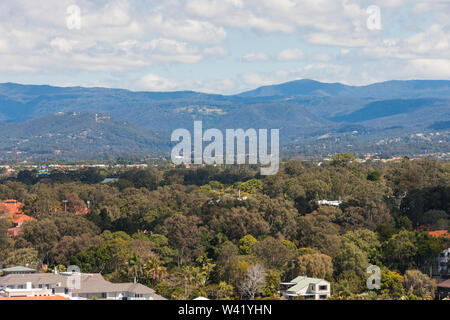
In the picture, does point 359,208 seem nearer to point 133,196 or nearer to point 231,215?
point 231,215

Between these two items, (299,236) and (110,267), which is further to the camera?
(299,236)

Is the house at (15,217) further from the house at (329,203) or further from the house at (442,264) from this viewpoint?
the house at (442,264)

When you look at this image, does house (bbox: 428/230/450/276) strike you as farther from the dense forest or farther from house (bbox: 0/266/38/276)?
house (bbox: 0/266/38/276)

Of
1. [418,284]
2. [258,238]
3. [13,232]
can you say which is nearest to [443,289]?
[418,284]

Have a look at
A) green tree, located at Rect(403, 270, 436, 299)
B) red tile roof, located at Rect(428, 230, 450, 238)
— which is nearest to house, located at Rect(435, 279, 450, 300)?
green tree, located at Rect(403, 270, 436, 299)

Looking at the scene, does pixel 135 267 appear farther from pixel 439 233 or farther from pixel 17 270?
pixel 439 233

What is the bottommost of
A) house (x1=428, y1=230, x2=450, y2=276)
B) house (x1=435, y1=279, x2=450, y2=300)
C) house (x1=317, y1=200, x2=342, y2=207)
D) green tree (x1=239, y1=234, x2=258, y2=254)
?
house (x1=435, y1=279, x2=450, y2=300)

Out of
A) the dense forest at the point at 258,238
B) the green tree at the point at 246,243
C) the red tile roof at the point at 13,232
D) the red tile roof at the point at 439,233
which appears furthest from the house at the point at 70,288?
the red tile roof at the point at 439,233

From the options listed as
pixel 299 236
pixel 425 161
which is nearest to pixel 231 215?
pixel 299 236
